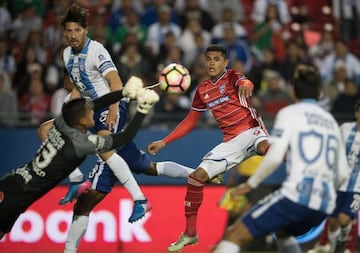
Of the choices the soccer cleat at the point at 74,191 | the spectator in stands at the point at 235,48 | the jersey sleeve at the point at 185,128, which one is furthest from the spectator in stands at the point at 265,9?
the soccer cleat at the point at 74,191

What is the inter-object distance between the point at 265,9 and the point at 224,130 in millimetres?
7828

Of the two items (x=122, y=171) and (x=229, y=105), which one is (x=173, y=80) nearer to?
(x=229, y=105)

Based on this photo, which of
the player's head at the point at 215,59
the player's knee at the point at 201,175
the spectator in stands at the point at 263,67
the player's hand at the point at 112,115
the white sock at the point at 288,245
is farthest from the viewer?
the spectator in stands at the point at 263,67

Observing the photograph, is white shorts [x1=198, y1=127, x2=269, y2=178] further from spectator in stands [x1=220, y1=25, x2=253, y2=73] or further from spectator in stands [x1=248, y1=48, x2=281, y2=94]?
spectator in stands [x1=220, y1=25, x2=253, y2=73]

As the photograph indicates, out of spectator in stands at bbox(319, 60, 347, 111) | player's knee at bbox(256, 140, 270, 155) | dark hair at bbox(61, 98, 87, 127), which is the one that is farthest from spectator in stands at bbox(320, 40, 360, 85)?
dark hair at bbox(61, 98, 87, 127)

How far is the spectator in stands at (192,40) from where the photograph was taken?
17422 mm

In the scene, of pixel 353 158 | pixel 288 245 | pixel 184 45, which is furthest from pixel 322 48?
pixel 288 245

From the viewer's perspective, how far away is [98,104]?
9.81 m

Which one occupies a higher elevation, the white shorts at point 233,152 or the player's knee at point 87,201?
the white shorts at point 233,152

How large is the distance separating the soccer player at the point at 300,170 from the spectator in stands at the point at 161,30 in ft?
30.1

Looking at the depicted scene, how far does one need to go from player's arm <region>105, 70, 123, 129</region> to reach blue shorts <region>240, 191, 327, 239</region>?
2359 millimetres

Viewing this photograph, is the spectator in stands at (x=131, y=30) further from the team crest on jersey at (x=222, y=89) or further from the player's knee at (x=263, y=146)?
the player's knee at (x=263, y=146)

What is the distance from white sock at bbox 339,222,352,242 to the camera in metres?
12.8

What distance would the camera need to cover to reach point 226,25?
703 inches
